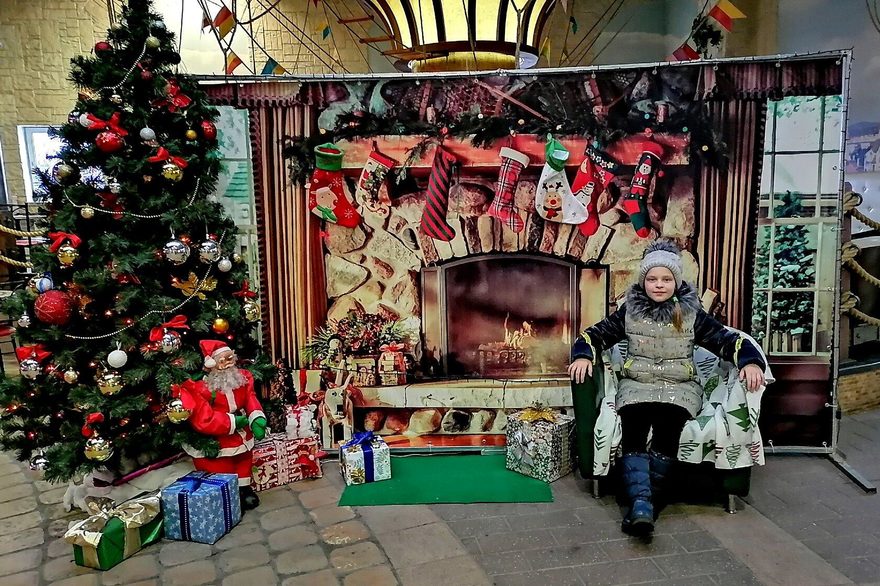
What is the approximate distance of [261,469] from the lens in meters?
3.61

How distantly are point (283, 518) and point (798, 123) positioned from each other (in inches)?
146

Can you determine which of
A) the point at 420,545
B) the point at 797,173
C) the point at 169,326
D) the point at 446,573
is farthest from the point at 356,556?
the point at 797,173

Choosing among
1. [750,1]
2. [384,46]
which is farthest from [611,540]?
[384,46]

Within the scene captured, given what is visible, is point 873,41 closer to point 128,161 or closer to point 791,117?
point 791,117

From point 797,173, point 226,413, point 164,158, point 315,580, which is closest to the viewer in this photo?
point 315,580

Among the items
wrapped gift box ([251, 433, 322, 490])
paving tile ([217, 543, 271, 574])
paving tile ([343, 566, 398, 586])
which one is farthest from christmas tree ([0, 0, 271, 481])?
paving tile ([343, 566, 398, 586])

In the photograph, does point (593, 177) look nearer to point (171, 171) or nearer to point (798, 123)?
point (798, 123)

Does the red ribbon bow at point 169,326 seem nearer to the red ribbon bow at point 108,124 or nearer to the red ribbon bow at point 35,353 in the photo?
the red ribbon bow at point 35,353

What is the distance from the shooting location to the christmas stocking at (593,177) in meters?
3.69

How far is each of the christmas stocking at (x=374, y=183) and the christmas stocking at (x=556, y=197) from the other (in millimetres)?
921

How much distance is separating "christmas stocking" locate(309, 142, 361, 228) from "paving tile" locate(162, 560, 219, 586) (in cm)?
202

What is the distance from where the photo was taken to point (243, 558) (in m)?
2.89

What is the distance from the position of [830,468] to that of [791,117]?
2.13m

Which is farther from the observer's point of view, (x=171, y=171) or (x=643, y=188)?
(x=643, y=188)
